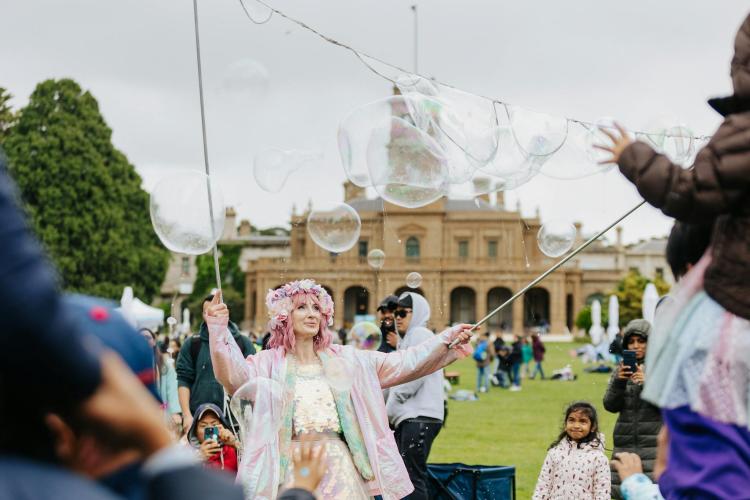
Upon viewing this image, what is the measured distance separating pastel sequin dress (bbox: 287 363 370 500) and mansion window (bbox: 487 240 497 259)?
251 ft

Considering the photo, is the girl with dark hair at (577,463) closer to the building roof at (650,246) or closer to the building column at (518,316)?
the building column at (518,316)

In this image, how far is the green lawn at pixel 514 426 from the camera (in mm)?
12211

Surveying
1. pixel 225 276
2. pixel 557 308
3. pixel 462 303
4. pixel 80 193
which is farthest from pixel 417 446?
pixel 225 276

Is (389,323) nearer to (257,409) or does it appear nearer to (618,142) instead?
(257,409)

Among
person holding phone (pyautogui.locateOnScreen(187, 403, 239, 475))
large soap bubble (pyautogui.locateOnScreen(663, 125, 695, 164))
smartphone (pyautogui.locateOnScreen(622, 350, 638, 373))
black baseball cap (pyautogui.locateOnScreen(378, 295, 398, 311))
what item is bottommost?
person holding phone (pyautogui.locateOnScreen(187, 403, 239, 475))

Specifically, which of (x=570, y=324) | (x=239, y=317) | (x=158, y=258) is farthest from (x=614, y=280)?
(x=158, y=258)

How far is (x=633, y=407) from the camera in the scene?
6.68 m

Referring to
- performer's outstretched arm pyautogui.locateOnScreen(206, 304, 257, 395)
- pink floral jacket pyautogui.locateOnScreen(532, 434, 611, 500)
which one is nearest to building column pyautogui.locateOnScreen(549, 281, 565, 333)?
pink floral jacket pyautogui.locateOnScreen(532, 434, 611, 500)

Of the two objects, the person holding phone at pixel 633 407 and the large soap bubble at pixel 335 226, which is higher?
the large soap bubble at pixel 335 226

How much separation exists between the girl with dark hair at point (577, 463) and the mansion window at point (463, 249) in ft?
247

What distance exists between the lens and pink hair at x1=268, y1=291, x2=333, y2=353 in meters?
5.85

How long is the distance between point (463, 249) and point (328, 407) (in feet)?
253

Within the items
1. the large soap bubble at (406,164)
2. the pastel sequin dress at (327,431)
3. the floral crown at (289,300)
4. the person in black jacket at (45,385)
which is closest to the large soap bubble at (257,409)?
the pastel sequin dress at (327,431)

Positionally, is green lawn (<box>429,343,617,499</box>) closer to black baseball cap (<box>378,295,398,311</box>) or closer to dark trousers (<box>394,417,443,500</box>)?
dark trousers (<box>394,417,443,500</box>)
